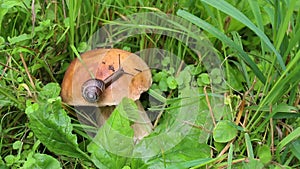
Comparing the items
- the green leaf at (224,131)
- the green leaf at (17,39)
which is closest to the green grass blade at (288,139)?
the green leaf at (224,131)

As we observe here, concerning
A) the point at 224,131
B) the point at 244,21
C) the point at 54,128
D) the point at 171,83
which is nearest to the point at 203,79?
the point at 171,83

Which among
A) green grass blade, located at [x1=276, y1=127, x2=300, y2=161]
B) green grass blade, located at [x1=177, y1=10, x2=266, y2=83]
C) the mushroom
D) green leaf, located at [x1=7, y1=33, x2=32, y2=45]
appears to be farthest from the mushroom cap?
green grass blade, located at [x1=276, y1=127, x2=300, y2=161]

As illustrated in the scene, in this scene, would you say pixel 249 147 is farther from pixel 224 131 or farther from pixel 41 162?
pixel 41 162

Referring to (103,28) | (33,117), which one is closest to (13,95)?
(33,117)

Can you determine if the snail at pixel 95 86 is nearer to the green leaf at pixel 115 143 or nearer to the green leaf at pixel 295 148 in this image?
the green leaf at pixel 115 143

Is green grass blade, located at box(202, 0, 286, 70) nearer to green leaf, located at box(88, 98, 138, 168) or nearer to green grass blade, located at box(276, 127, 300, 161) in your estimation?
green grass blade, located at box(276, 127, 300, 161)
